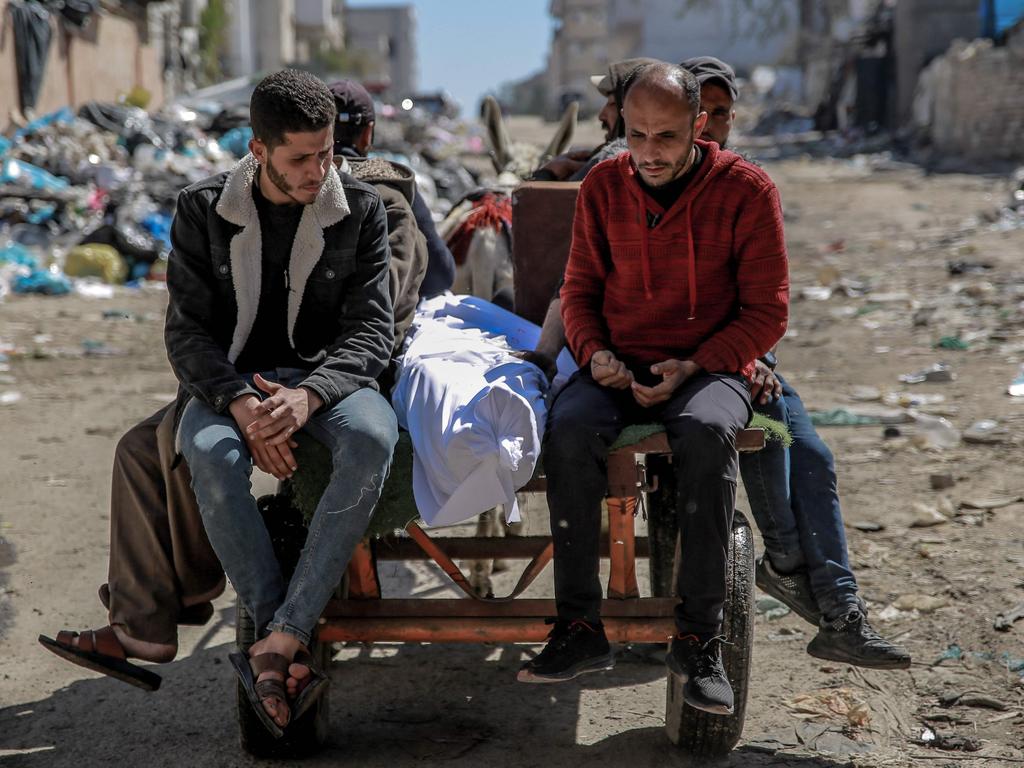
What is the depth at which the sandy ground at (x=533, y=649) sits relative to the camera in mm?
3492

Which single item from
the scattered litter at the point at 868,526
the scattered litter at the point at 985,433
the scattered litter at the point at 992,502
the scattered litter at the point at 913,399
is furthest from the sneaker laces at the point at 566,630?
the scattered litter at the point at 913,399

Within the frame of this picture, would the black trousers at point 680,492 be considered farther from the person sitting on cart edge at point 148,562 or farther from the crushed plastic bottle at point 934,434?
the crushed plastic bottle at point 934,434

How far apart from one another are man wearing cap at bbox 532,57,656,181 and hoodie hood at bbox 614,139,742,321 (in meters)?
0.94

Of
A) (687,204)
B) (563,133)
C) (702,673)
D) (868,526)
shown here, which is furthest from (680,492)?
(563,133)

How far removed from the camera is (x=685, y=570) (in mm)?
3105

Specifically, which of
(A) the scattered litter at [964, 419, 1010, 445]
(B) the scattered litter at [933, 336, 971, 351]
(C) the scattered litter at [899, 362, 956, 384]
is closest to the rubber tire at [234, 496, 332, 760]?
(A) the scattered litter at [964, 419, 1010, 445]

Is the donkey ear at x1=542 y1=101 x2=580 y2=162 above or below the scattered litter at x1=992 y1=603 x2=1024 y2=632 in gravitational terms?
above

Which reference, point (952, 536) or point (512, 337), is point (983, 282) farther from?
point (512, 337)

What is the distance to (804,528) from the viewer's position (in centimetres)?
361

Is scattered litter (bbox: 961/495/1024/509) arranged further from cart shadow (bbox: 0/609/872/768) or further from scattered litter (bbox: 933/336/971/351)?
scattered litter (bbox: 933/336/971/351)

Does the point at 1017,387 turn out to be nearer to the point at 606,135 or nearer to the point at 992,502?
the point at 992,502

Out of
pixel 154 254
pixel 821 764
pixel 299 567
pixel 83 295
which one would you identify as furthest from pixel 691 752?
pixel 154 254

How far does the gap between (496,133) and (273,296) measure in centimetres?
246

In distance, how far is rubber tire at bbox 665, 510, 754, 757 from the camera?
10.6ft
